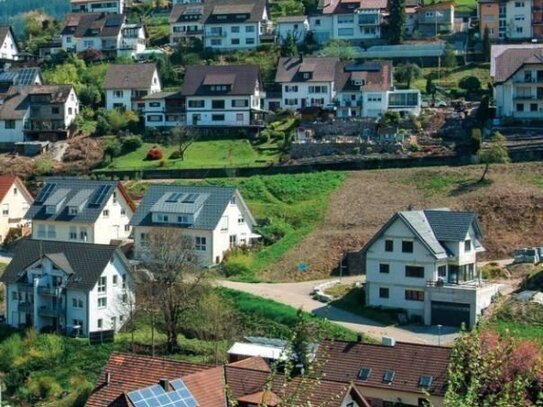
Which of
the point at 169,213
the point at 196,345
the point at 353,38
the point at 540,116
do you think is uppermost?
the point at 353,38

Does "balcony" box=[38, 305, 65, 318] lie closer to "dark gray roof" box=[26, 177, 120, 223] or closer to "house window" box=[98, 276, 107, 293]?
"house window" box=[98, 276, 107, 293]

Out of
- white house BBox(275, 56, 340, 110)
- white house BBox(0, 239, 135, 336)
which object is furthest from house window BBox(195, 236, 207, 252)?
white house BBox(275, 56, 340, 110)

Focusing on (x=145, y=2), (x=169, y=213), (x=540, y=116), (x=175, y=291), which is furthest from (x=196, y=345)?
(x=145, y=2)

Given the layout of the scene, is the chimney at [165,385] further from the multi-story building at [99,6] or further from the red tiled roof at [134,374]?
the multi-story building at [99,6]

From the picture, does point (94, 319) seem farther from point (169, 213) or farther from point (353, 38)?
point (353, 38)

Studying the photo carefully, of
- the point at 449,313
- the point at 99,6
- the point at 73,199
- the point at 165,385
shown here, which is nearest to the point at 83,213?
the point at 73,199

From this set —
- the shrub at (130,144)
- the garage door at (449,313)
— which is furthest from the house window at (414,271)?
the shrub at (130,144)

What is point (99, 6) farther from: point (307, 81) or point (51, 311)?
point (51, 311)
